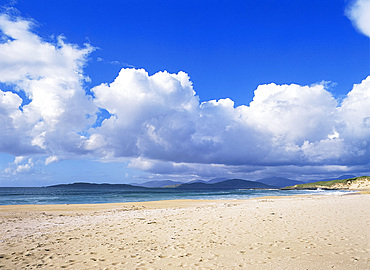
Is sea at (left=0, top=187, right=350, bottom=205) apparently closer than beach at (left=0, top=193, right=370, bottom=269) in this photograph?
No

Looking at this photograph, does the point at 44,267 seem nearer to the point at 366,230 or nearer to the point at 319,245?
the point at 319,245

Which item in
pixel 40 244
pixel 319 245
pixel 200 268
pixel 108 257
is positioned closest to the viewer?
pixel 200 268

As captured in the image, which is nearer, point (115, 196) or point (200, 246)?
point (200, 246)

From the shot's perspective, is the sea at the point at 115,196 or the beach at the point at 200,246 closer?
the beach at the point at 200,246

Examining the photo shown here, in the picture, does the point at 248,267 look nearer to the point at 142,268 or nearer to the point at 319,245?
the point at 142,268

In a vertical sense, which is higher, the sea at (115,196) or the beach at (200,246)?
the beach at (200,246)

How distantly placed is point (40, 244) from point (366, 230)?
593 inches

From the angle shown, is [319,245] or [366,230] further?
[366,230]

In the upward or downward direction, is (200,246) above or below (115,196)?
above

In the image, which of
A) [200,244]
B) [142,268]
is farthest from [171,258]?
[200,244]

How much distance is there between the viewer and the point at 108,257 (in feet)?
29.8

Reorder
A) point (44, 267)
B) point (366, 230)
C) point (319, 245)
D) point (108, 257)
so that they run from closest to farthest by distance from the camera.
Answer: point (44, 267)
point (108, 257)
point (319, 245)
point (366, 230)

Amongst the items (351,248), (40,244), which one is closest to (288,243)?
(351,248)

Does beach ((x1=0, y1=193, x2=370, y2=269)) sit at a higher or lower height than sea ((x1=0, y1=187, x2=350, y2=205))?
higher
